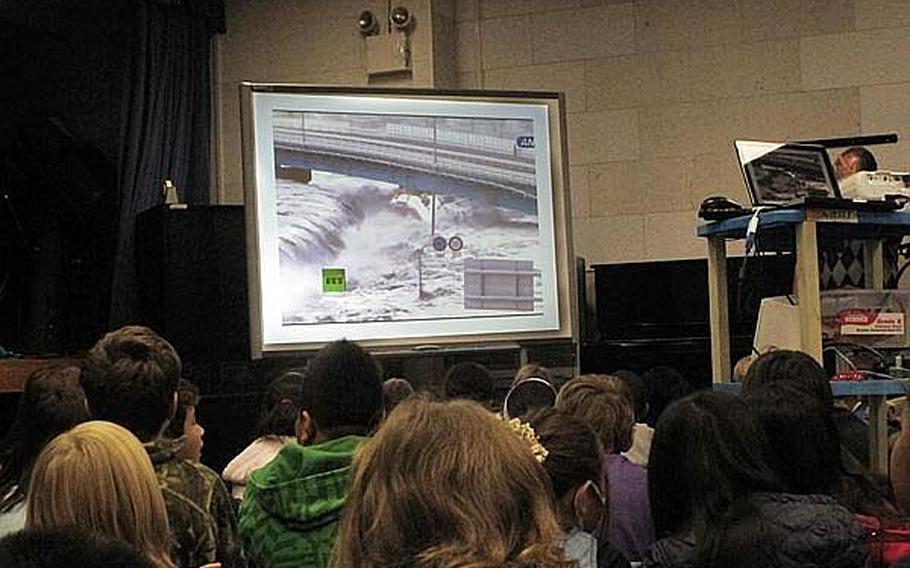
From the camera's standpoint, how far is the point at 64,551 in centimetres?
83

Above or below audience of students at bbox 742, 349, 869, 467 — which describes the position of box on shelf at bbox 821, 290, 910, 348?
above

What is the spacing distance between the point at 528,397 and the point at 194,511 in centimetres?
146

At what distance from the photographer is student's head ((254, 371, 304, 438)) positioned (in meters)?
3.80

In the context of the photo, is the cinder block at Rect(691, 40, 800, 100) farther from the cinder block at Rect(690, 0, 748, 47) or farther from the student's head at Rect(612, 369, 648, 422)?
the student's head at Rect(612, 369, 648, 422)

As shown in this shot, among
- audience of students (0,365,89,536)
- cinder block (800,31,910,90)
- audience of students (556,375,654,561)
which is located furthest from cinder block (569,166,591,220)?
audience of students (0,365,89,536)

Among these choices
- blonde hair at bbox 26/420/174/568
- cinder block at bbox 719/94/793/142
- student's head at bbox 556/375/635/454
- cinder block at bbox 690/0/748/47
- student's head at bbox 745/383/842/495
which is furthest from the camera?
cinder block at bbox 690/0/748/47

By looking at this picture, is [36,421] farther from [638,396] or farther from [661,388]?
[661,388]

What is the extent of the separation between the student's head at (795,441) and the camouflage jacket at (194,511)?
3.43ft

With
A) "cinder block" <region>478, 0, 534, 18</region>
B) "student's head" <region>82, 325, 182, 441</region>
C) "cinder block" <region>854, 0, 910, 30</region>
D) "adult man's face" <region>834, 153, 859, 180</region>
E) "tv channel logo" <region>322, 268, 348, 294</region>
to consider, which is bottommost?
"student's head" <region>82, 325, 182, 441</region>

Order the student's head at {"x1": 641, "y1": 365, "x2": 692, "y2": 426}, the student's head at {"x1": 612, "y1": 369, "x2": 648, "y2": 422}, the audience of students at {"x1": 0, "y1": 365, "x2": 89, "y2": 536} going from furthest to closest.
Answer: the student's head at {"x1": 641, "y1": 365, "x2": 692, "y2": 426} → the student's head at {"x1": 612, "y1": 369, "x2": 648, "y2": 422} → the audience of students at {"x1": 0, "y1": 365, "x2": 89, "y2": 536}

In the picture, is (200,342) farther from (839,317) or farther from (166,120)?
(839,317)

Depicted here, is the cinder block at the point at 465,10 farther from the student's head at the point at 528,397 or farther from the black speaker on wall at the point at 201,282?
the student's head at the point at 528,397

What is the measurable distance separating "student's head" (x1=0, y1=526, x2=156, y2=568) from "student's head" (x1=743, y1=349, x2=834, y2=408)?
7.25ft

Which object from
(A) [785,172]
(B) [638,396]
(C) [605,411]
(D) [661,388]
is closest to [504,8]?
(D) [661,388]
